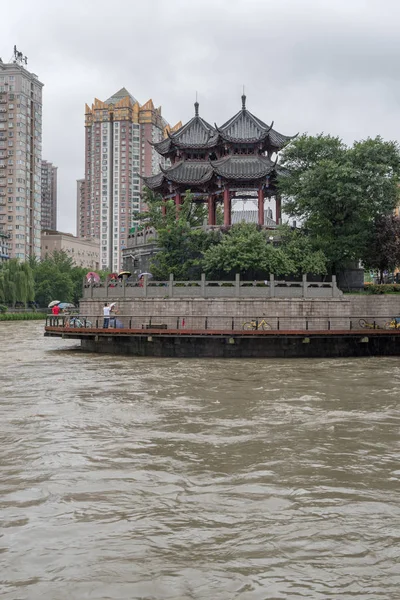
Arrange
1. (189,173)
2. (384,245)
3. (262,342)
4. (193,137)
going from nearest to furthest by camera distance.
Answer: (262,342), (384,245), (189,173), (193,137)

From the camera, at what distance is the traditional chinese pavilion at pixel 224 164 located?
36781 millimetres

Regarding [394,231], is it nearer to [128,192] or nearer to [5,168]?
[5,168]

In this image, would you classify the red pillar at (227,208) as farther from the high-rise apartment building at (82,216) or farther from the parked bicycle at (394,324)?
the high-rise apartment building at (82,216)

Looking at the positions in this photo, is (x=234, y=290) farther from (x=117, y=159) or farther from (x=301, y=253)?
(x=117, y=159)

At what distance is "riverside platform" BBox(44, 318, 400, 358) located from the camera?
26188 millimetres

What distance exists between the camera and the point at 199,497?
25.5 ft

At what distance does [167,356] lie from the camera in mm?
26984

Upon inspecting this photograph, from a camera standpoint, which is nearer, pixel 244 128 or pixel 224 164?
pixel 224 164

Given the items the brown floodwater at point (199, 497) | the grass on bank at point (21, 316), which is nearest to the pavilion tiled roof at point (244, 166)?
the brown floodwater at point (199, 497)

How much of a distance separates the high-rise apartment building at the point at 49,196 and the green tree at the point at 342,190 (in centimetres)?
13116

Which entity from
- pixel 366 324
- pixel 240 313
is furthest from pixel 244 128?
pixel 366 324

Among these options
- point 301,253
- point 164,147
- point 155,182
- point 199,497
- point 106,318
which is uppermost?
point 164,147

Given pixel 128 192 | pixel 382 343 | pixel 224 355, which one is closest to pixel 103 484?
pixel 224 355

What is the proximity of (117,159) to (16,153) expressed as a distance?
106ft
